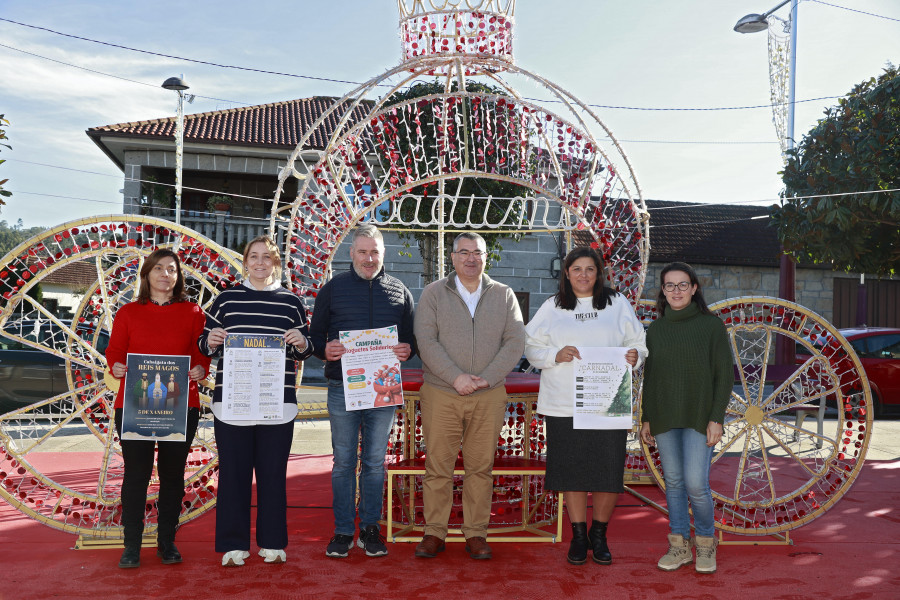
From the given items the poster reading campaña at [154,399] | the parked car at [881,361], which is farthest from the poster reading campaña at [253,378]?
the parked car at [881,361]

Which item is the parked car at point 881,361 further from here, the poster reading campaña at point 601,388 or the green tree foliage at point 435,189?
the poster reading campaña at point 601,388

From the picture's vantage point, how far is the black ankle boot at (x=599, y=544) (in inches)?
142

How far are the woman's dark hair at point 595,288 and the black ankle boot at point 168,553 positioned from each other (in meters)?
2.29

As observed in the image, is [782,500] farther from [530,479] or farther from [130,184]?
[130,184]

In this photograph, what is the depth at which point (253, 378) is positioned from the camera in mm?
3404

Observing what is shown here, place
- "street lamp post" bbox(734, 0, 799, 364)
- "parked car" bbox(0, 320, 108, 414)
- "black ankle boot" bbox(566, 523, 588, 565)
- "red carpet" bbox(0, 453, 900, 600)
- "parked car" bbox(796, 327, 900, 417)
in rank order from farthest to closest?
"street lamp post" bbox(734, 0, 799, 364) < "parked car" bbox(796, 327, 900, 417) < "parked car" bbox(0, 320, 108, 414) < "black ankle boot" bbox(566, 523, 588, 565) < "red carpet" bbox(0, 453, 900, 600)

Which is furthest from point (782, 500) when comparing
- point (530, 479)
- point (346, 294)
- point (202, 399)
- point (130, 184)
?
point (130, 184)


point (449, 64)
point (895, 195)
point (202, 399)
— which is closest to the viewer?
point (202, 399)

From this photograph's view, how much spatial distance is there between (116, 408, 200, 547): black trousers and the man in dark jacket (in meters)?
0.73

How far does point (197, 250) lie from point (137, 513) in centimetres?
140

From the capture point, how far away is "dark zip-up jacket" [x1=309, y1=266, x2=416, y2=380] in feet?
12.1

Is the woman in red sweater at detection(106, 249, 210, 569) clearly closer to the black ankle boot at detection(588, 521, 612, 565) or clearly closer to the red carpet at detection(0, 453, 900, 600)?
the red carpet at detection(0, 453, 900, 600)

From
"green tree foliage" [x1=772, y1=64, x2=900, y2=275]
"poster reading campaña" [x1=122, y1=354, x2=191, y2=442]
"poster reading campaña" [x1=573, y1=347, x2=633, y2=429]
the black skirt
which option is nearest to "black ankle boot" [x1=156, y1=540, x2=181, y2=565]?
"poster reading campaña" [x1=122, y1=354, x2=191, y2=442]

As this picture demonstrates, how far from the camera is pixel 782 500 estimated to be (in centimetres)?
414
